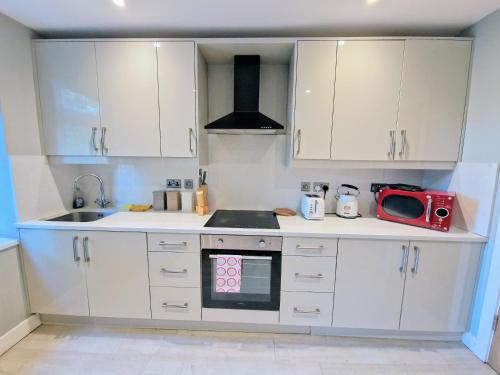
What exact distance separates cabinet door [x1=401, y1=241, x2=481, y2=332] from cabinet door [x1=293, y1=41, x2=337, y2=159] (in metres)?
1.00

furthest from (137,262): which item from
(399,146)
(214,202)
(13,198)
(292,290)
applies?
(399,146)

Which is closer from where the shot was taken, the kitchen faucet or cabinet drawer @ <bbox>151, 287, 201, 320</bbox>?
cabinet drawer @ <bbox>151, 287, 201, 320</bbox>

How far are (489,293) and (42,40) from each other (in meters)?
3.72

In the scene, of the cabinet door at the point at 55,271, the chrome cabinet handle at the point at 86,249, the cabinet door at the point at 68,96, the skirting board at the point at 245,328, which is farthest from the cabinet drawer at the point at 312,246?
the cabinet door at the point at 68,96

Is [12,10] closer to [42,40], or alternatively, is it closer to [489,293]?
[42,40]

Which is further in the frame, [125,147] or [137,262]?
[125,147]

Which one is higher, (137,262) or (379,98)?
(379,98)

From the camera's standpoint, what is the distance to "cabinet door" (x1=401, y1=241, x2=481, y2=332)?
1.63 m

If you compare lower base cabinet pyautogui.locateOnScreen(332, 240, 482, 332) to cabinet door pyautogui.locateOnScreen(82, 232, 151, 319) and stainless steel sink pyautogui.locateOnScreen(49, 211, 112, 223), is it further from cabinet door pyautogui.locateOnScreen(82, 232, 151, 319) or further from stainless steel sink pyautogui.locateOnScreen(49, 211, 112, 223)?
stainless steel sink pyautogui.locateOnScreen(49, 211, 112, 223)

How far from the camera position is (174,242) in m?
1.72

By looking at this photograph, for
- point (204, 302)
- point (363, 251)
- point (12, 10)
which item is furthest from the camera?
point (204, 302)

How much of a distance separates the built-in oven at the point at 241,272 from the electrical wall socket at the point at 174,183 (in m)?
0.78

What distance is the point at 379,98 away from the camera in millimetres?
1751

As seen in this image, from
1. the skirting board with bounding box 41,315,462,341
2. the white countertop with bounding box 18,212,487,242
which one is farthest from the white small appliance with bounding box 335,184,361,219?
the skirting board with bounding box 41,315,462,341
